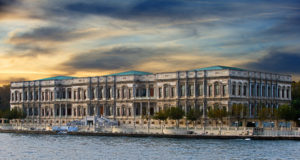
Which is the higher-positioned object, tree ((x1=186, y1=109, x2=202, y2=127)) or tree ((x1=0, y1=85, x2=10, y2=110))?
tree ((x1=0, y1=85, x2=10, y2=110))

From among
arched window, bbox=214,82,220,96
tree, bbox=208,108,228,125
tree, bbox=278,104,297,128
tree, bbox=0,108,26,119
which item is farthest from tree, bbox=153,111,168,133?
tree, bbox=0,108,26,119

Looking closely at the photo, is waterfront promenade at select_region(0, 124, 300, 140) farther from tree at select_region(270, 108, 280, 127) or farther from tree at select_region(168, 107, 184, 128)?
tree at select_region(270, 108, 280, 127)

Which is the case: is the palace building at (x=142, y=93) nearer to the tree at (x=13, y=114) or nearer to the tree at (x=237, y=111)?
the tree at (x=237, y=111)

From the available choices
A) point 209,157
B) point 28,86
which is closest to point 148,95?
point 28,86

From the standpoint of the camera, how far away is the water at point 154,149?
64.4 meters

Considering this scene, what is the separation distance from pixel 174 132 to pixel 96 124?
19127 mm

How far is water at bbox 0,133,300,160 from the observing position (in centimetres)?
6438

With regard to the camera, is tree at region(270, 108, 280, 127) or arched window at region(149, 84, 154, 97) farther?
arched window at region(149, 84, 154, 97)

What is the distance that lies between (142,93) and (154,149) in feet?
145

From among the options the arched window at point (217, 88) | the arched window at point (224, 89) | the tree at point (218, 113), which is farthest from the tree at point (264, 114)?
the arched window at point (217, 88)

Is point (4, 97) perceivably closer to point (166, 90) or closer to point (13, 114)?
point (13, 114)

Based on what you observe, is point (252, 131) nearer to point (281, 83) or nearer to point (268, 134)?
point (268, 134)

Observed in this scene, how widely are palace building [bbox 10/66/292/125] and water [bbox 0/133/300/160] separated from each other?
19.5 meters

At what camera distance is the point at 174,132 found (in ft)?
299
